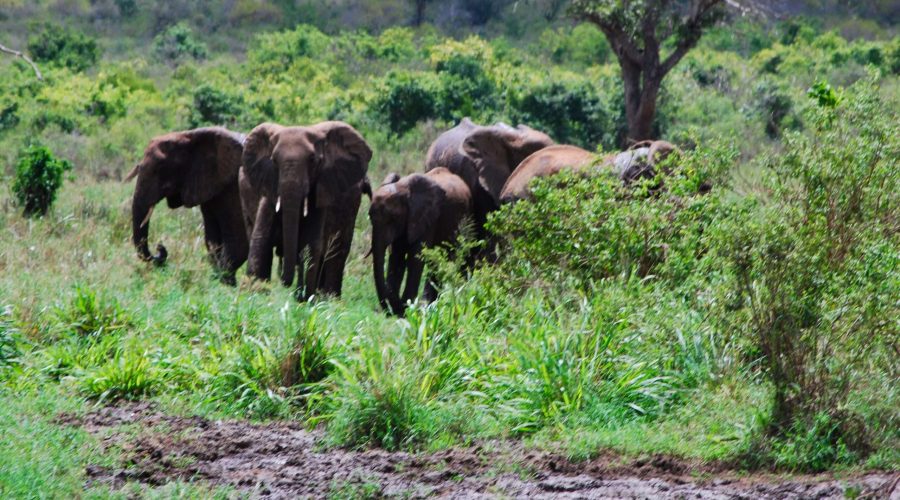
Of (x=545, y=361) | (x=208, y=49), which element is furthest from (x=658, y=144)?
(x=208, y=49)

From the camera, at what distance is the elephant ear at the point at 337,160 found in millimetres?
14070

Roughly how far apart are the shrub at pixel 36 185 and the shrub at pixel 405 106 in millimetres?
12263

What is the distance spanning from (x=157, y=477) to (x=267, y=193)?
709cm

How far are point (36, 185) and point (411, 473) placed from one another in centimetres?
1177

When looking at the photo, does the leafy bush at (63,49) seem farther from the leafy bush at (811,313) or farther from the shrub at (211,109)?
the leafy bush at (811,313)

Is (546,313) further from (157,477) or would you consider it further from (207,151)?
(207,151)

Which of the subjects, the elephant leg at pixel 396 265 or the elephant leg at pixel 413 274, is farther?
the elephant leg at pixel 396 265

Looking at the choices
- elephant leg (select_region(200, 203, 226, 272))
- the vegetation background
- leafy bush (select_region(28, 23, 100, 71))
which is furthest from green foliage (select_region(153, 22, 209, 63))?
the vegetation background

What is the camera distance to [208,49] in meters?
53.7

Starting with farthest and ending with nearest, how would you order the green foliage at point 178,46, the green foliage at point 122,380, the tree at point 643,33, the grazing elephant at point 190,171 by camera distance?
the green foliage at point 178,46 → the tree at point 643,33 → the grazing elephant at point 190,171 → the green foliage at point 122,380

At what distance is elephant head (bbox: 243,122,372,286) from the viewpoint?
13445mm

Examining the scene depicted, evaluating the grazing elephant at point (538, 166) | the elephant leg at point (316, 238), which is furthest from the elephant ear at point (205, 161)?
the grazing elephant at point (538, 166)

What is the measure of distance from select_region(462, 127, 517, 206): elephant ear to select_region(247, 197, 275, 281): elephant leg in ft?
9.62

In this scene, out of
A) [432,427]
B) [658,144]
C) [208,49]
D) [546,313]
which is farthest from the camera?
[208,49]
